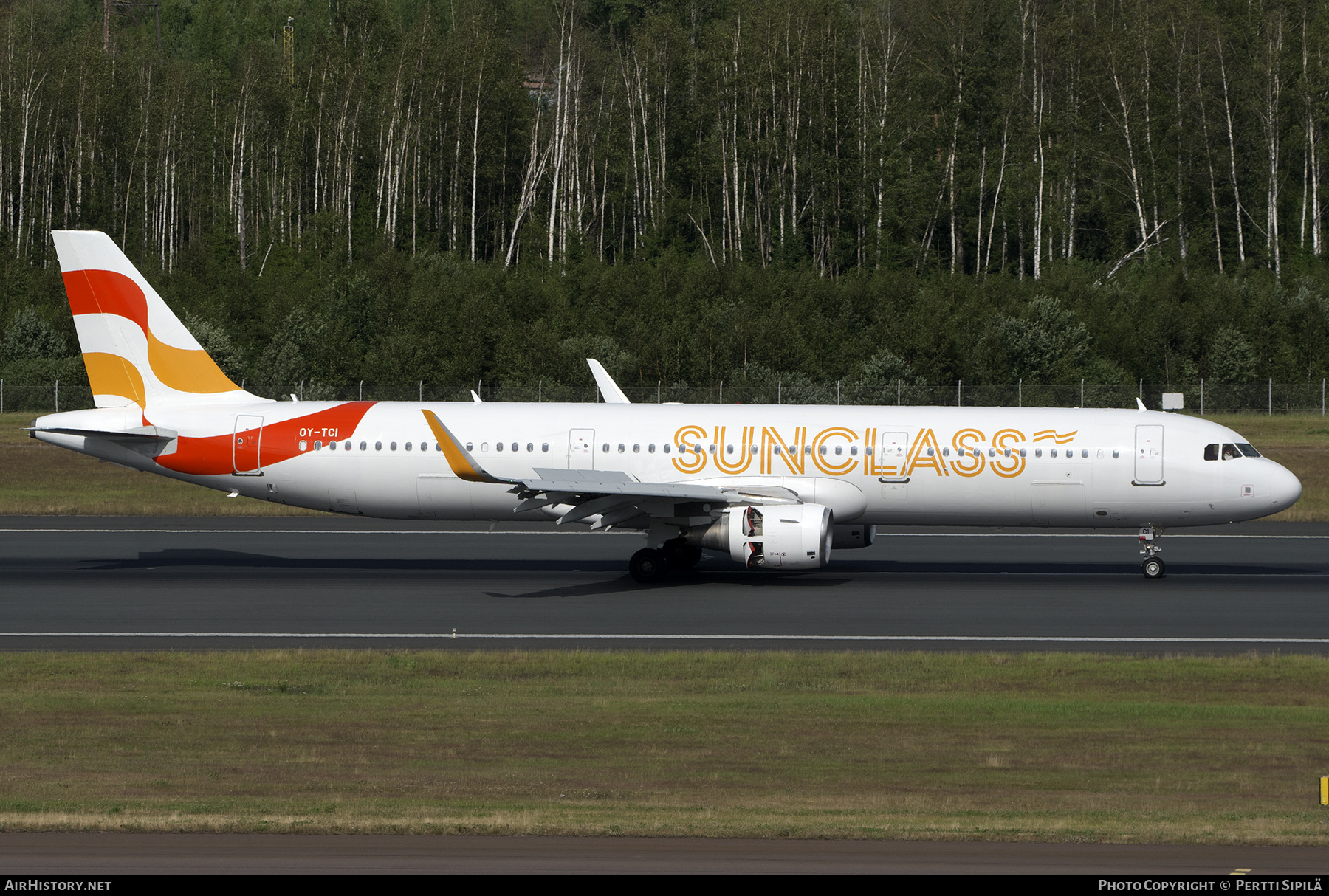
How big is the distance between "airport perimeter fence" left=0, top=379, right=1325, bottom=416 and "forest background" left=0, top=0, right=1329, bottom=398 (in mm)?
2926

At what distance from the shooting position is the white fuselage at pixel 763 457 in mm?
28766

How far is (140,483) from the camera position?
4772 centimetres

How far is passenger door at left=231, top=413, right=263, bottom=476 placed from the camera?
96.9 ft

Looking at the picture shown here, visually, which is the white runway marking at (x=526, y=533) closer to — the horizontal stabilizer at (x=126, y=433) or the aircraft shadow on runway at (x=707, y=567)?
the aircraft shadow on runway at (x=707, y=567)

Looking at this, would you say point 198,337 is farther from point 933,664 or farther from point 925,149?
point 933,664

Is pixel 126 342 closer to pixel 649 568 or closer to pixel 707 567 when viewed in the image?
pixel 649 568

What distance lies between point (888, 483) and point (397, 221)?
71.6 meters

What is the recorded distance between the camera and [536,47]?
11519cm

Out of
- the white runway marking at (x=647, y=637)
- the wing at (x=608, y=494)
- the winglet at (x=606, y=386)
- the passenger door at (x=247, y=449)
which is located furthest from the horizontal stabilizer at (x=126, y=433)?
the winglet at (x=606, y=386)

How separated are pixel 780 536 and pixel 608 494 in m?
3.41

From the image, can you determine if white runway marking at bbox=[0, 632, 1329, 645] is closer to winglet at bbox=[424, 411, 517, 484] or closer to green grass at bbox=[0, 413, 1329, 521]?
winglet at bbox=[424, 411, 517, 484]

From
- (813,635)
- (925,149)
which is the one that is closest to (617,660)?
(813,635)

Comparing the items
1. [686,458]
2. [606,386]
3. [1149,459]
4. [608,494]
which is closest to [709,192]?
[606,386]

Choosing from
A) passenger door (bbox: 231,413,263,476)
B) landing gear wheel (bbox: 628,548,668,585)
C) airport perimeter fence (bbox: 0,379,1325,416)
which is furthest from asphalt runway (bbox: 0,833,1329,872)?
airport perimeter fence (bbox: 0,379,1325,416)
